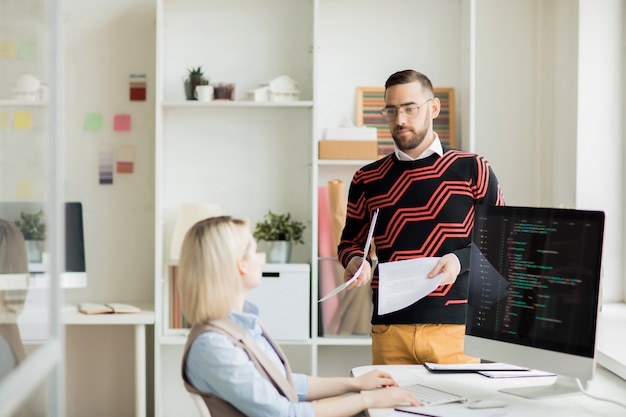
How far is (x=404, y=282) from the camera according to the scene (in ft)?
8.07

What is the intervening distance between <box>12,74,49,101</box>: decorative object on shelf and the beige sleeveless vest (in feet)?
2.11

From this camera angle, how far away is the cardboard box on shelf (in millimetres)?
3990

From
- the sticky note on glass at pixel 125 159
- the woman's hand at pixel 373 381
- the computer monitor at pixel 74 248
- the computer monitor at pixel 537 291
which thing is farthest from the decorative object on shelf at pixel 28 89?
the sticky note on glass at pixel 125 159

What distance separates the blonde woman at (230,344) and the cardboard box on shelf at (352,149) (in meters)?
2.09

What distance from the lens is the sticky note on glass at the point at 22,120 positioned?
1.79 metres

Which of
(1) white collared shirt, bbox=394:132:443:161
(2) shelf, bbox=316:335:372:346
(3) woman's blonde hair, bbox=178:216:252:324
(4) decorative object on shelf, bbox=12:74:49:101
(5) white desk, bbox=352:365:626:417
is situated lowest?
(2) shelf, bbox=316:335:372:346

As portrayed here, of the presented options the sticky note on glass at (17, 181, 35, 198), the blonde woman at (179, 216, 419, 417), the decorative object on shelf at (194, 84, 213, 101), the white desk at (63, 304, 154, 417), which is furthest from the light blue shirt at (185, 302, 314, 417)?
the decorative object on shelf at (194, 84, 213, 101)

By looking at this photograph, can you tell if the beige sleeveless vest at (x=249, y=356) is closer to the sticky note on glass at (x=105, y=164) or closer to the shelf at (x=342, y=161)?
the shelf at (x=342, y=161)

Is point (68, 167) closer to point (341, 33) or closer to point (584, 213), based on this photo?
point (341, 33)

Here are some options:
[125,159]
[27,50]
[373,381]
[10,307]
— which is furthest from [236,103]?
[10,307]

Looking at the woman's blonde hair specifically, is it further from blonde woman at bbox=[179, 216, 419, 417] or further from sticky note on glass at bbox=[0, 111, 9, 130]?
sticky note on glass at bbox=[0, 111, 9, 130]

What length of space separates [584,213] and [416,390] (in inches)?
24.4

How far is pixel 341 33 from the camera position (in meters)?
4.25

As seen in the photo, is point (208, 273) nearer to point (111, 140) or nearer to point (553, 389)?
point (553, 389)
